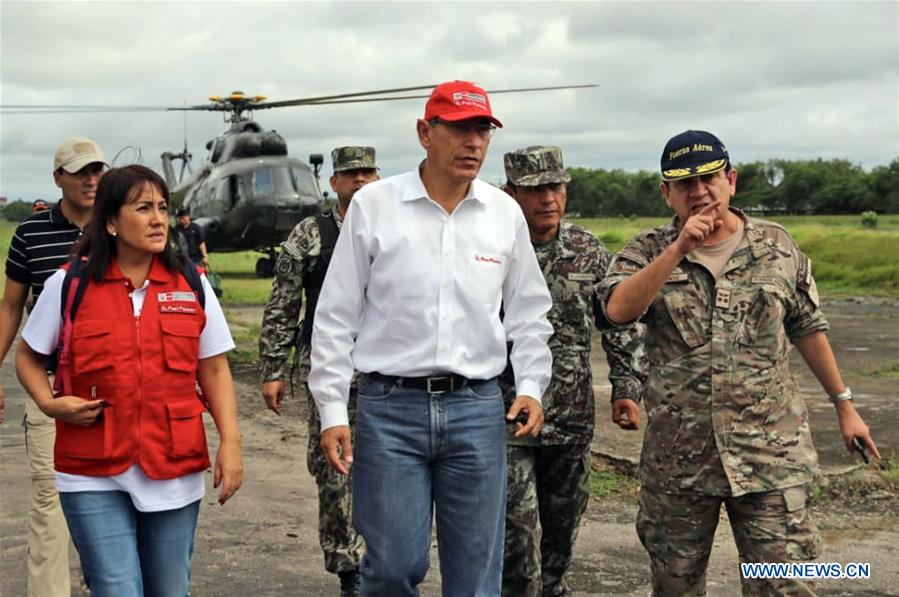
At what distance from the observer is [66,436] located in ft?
13.1

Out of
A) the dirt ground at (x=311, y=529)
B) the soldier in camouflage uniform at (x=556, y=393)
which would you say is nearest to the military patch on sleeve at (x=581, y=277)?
the soldier in camouflage uniform at (x=556, y=393)

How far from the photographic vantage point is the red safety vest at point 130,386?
392cm

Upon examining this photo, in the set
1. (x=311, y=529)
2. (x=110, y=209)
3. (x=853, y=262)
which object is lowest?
(x=311, y=529)

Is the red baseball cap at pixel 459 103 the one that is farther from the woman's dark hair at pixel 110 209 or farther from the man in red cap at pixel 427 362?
the woman's dark hair at pixel 110 209

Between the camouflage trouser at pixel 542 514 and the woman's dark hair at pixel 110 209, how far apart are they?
1.90m

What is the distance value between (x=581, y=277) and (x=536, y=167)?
536mm

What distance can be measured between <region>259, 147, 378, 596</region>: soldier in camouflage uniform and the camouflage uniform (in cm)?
182

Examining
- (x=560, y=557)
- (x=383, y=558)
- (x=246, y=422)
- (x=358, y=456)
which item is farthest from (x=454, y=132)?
(x=246, y=422)

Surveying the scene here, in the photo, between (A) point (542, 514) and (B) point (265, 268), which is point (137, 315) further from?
(B) point (265, 268)

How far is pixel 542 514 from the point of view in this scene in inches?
218

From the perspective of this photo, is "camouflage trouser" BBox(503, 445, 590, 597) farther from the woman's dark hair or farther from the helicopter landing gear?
the helicopter landing gear

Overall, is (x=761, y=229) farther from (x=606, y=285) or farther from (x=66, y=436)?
(x=66, y=436)

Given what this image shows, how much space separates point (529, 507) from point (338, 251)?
1598 mm

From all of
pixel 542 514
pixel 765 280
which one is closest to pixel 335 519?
pixel 542 514
